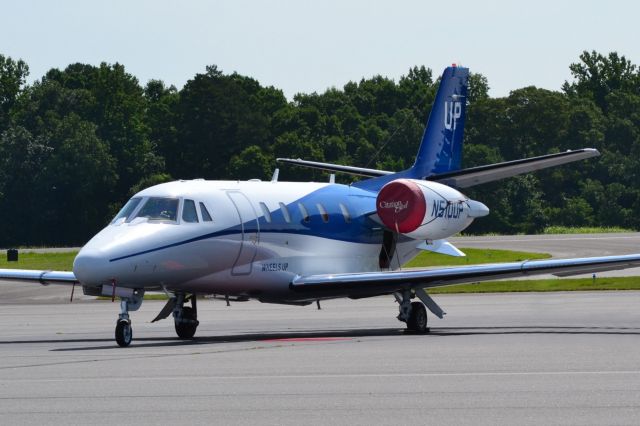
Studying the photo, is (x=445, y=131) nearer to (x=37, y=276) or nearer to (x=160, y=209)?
(x=160, y=209)

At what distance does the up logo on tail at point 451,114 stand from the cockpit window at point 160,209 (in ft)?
32.5

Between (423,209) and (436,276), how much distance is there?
268 centimetres

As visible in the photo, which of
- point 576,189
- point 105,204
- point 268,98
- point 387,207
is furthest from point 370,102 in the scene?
point 387,207

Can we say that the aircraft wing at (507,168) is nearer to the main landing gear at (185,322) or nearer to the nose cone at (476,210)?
the nose cone at (476,210)

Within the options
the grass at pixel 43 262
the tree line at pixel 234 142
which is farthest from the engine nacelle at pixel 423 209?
the tree line at pixel 234 142

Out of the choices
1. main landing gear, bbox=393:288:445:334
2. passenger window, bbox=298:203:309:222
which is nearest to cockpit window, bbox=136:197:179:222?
passenger window, bbox=298:203:309:222

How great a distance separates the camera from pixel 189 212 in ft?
84.2

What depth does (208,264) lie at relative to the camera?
25.7 meters

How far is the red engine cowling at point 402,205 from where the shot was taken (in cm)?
2886

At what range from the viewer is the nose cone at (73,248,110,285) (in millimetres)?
23297

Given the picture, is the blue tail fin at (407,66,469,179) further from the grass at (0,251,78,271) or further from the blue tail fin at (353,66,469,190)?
the grass at (0,251,78,271)

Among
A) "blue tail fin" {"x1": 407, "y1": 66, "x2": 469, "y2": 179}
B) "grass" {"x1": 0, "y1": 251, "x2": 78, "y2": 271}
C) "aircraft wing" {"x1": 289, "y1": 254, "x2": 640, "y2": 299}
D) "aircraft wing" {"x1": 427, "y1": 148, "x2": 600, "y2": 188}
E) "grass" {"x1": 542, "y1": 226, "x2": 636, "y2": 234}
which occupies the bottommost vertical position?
"grass" {"x1": 0, "y1": 251, "x2": 78, "y2": 271}

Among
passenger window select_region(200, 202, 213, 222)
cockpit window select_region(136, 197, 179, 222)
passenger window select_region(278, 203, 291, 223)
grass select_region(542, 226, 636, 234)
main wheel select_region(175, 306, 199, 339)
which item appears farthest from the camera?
grass select_region(542, 226, 636, 234)

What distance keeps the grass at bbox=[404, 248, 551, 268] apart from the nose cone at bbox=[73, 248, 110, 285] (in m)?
39.0
